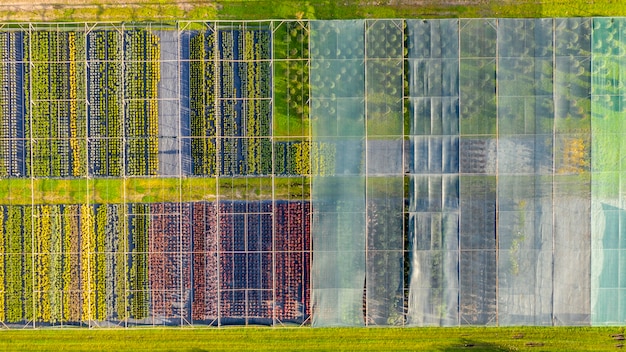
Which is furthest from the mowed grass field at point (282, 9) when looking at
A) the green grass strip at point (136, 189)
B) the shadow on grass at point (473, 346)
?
the shadow on grass at point (473, 346)

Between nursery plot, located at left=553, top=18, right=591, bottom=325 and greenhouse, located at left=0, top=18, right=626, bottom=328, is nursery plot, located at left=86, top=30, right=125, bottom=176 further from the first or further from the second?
nursery plot, located at left=553, top=18, right=591, bottom=325

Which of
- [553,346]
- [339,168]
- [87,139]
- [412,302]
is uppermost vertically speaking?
[87,139]

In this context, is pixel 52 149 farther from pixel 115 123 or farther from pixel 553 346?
pixel 553 346

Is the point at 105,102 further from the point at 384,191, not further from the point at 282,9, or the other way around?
the point at 384,191

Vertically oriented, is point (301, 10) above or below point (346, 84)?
above

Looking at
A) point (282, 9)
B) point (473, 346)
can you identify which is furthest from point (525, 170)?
point (282, 9)

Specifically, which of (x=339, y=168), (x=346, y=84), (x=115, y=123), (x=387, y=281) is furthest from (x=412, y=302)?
(x=115, y=123)
